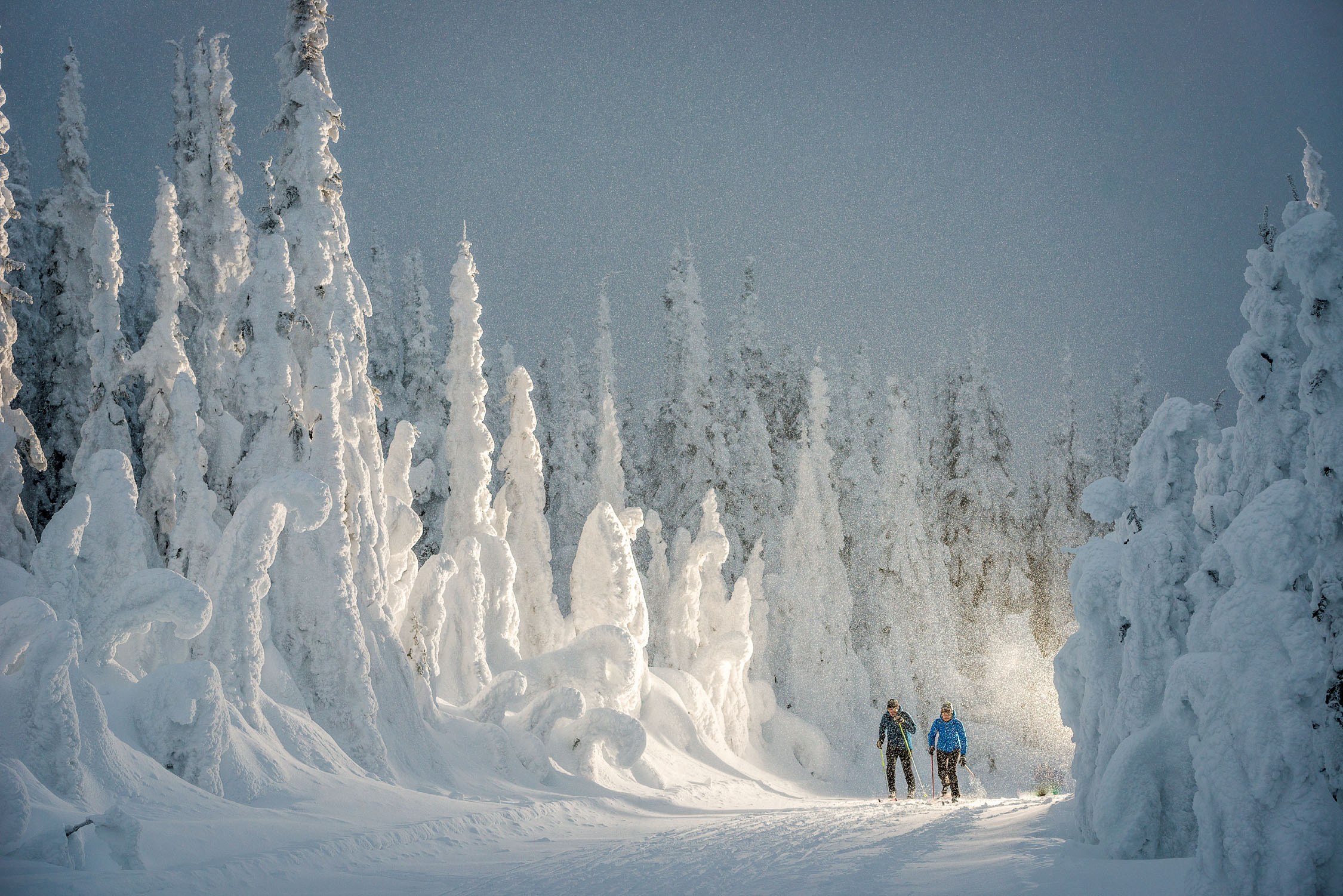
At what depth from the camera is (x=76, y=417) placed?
21812 millimetres

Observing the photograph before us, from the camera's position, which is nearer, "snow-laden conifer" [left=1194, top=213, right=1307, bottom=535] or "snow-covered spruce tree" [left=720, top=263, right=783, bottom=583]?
"snow-laden conifer" [left=1194, top=213, right=1307, bottom=535]

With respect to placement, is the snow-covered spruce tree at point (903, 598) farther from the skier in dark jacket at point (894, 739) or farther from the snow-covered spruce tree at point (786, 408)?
the skier in dark jacket at point (894, 739)

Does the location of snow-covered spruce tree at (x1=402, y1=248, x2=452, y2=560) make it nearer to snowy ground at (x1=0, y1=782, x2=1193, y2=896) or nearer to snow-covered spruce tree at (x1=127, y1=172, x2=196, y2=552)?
snow-covered spruce tree at (x1=127, y1=172, x2=196, y2=552)

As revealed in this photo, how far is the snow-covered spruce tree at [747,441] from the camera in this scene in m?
35.2

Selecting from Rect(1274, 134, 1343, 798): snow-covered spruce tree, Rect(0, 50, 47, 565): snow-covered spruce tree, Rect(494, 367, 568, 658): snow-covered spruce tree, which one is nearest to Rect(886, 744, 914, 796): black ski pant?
Rect(494, 367, 568, 658): snow-covered spruce tree

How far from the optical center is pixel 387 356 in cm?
3578

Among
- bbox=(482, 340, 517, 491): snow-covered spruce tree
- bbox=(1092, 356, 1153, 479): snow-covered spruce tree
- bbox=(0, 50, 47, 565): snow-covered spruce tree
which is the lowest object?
bbox=(0, 50, 47, 565): snow-covered spruce tree

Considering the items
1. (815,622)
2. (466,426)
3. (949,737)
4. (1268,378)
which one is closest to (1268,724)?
(1268,378)

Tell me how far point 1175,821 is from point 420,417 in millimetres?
29833

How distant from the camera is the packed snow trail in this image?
720cm

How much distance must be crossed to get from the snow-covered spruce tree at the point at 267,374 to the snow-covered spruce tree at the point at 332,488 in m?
0.31

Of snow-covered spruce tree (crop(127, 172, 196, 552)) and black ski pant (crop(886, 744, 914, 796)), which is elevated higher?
snow-covered spruce tree (crop(127, 172, 196, 552))

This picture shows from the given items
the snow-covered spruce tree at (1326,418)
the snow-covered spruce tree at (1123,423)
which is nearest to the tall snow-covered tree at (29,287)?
the snow-covered spruce tree at (1326,418)

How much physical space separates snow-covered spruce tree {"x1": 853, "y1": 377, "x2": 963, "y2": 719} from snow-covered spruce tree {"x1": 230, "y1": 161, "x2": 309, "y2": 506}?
79.9ft
